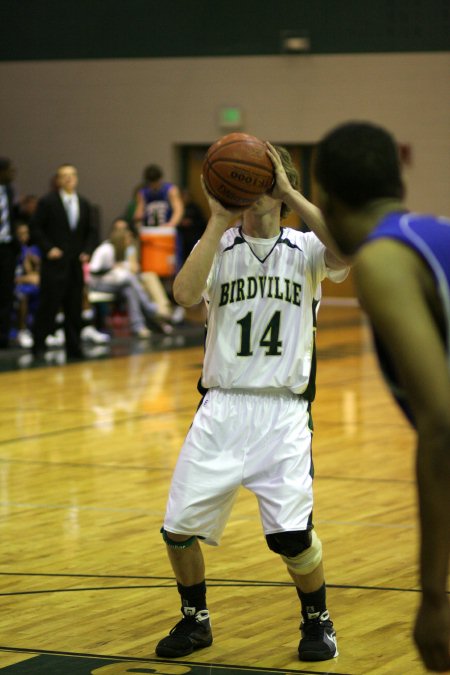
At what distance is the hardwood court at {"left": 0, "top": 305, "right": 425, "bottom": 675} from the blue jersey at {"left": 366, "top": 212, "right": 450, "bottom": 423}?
209 cm

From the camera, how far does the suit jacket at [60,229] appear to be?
1200cm

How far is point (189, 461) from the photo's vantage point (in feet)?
12.7

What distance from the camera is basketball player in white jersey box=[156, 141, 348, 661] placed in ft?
12.6

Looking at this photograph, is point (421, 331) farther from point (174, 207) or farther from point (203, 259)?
point (174, 207)

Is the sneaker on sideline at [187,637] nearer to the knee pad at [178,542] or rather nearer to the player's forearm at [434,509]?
the knee pad at [178,542]

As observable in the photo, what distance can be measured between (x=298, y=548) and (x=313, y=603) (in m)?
0.26

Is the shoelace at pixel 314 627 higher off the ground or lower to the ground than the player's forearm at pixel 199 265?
lower

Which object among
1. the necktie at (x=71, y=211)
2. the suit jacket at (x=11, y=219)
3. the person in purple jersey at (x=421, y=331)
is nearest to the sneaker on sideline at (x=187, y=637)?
the person in purple jersey at (x=421, y=331)

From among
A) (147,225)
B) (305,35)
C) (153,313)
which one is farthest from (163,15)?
(153,313)

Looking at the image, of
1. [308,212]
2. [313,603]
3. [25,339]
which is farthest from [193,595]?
[25,339]

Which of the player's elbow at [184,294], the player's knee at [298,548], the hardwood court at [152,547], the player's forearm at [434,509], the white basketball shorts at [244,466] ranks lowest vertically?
the hardwood court at [152,547]

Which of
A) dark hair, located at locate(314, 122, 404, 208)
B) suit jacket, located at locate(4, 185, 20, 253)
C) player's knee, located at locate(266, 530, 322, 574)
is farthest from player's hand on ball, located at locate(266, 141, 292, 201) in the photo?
suit jacket, located at locate(4, 185, 20, 253)

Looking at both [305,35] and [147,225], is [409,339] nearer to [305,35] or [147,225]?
[147,225]

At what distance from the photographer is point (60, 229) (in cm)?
1206
